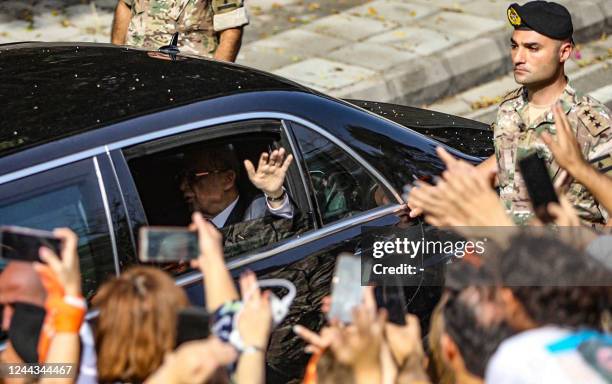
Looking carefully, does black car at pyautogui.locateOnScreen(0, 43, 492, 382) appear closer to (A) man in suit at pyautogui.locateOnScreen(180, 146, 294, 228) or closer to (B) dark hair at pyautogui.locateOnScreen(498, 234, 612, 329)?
(A) man in suit at pyautogui.locateOnScreen(180, 146, 294, 228)

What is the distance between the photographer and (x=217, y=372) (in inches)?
123

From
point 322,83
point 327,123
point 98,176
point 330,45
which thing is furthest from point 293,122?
point 330,45

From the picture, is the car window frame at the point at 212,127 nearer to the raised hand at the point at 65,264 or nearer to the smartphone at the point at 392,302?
the smartphone at the point at 392,302

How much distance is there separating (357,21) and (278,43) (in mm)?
898

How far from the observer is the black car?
3861 mm

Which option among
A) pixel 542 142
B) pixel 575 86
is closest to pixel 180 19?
pixel 542 142

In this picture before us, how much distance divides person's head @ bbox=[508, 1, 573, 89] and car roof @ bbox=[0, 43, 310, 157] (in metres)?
0.98

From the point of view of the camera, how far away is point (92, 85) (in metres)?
4.40

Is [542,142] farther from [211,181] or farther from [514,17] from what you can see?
[211,181]

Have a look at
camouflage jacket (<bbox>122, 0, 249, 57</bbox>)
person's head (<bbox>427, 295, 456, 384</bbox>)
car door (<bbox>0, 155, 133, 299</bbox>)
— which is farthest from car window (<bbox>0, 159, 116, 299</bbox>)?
camouflage jacket (<bbox>122, 0, 249, 57</bbox>)

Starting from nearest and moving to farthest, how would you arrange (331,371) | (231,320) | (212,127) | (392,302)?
1. (331,371)
2. (231,320)
3. (212,127)
4. (392,302)

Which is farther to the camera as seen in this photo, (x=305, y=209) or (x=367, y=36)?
(x=367, y=36)

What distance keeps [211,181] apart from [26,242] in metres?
1.57

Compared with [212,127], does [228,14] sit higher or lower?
higher
